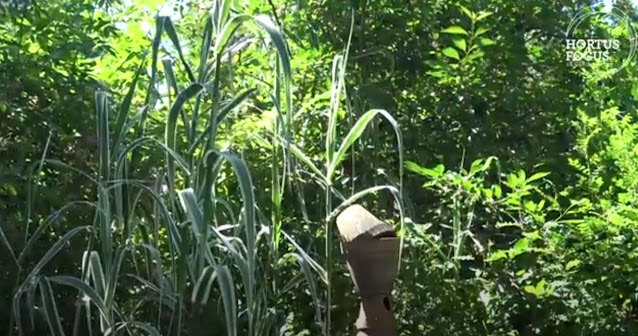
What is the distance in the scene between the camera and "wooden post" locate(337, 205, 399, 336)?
6.26 ft

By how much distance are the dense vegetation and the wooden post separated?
57 millimetres

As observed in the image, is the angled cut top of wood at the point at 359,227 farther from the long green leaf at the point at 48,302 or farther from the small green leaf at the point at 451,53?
the small green leaf at the point at 451,53

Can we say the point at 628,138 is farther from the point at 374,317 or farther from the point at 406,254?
the point at 374,317

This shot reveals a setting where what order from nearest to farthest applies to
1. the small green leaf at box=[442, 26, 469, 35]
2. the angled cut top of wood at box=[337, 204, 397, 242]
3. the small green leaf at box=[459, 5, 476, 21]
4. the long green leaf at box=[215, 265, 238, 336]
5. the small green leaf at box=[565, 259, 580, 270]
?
the long green leaf at box=[215, 265, 238, 336], the angled cut top of wood at box=[337, 204, 397, 242], the small green leaf at box=[565, 259, 580, 270], the small green leaf at box=[442, 26, 469, 35], the small green leaf at box=[459, 5, 476, 21]

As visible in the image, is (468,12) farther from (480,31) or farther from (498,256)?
(498,256)

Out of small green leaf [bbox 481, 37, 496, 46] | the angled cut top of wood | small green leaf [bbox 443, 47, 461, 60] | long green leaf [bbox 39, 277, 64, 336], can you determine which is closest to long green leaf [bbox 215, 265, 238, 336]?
the angled cut top of wood

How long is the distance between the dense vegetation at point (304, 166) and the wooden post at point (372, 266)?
0.19 ft

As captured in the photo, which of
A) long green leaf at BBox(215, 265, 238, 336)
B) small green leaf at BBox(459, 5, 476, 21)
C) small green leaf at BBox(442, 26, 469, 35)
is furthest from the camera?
small green leaf at BBox(459, 5, 476, 21)

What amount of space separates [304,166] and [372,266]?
0.84 meters

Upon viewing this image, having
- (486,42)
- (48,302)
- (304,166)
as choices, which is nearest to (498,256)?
(304,166)

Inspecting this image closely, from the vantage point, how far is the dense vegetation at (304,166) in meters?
1.93

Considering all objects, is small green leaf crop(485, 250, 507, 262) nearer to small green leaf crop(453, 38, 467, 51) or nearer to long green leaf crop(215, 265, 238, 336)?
small green leaf crop(453, 38, 467, 51)

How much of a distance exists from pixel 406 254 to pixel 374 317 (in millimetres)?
744

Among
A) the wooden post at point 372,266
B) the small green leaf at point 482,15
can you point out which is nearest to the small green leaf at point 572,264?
the wooden post at point 372,266
